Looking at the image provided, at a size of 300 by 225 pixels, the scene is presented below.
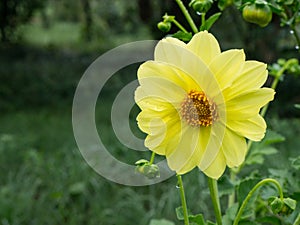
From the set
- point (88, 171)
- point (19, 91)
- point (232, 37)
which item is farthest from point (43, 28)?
point (88, 171)

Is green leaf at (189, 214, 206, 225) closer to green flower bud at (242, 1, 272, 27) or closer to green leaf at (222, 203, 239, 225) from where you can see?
green leaf at (222, 203, 239, 225)

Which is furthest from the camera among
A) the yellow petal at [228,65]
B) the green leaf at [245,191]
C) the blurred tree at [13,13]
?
the blurred tree at [13,13]

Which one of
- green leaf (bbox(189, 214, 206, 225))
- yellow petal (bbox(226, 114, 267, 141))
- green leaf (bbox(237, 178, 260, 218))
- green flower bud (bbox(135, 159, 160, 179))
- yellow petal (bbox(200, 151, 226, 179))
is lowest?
green leaf (bbox(237, 178, 260, 218))

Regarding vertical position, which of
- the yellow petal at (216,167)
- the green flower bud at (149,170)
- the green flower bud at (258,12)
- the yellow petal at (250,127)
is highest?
the green flower bud at (258,12)

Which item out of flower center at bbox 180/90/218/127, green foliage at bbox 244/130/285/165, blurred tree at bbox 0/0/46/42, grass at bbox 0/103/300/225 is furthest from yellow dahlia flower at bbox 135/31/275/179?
blurred tree at bbox 0/0/46/42

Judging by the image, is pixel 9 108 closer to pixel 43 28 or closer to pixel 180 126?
pixel 180 126

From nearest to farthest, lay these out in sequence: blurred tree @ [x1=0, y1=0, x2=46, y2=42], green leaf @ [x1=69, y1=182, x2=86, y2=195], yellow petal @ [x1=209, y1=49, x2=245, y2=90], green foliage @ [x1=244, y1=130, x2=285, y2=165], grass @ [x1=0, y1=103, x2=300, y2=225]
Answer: yellow petal @ [x1=209, y1=49, x2=245, y2=90]
green foliage @ [x1=244, y1=130, x2=285, y2=165]
grass @ [x1=0, y1=103, x2=300, y2=225]
green leaf @ [x1=69, y1=182, x2=86, y2=195]
blurred tree @ [x1=0, y1=0, x2=46, y2=42]

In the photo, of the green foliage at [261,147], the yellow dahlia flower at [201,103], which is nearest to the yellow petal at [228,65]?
the yellow dahlia flower at [201,103]

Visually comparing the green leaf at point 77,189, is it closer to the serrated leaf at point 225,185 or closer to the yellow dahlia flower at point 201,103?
the serrated leaf at point 225,185
